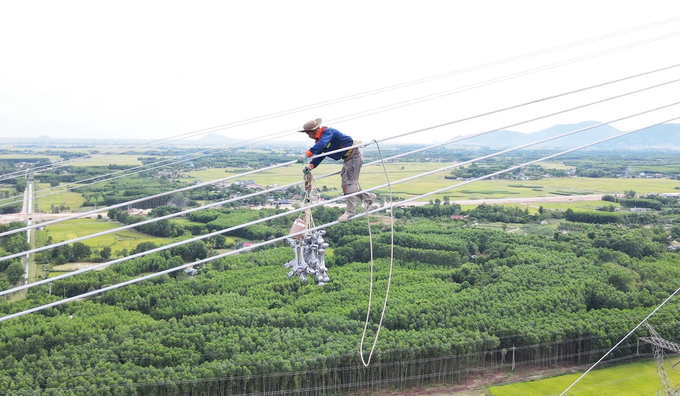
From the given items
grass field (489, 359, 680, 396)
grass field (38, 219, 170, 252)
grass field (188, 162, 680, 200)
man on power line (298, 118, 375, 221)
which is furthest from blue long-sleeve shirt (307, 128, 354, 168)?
grass field (188, 162, 680, 200)

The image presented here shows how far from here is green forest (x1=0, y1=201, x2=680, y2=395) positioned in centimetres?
1462

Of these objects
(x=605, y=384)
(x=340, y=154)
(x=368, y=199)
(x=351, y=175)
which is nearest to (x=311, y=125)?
(x=340, y=154)

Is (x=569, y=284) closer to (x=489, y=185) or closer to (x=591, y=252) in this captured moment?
(x=591, y=252)

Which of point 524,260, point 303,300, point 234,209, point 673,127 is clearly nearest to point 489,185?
point 234,209

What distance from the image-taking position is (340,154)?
22.0ft

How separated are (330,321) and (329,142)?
12.5 m

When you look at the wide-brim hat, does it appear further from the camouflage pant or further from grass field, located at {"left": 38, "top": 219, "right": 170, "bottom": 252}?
grass field, located at {"left": 38, "top": 219, "right": 170, "bottom": 252}

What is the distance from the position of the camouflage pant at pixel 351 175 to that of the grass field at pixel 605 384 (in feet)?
35.4

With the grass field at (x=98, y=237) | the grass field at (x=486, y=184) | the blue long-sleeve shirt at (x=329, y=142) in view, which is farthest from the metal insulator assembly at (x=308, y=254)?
the grass field at (x=486, y=184)

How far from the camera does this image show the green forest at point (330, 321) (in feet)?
48.0

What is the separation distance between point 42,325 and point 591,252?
23.6 meters

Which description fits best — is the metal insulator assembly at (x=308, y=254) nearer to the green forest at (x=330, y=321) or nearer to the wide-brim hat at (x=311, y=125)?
the green forest at (x=330, y=321)

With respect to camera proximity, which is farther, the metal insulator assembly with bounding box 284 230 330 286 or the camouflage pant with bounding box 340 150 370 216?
the metal insulator assembly with bounding box 284 230 330 286

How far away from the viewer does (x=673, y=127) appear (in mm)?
173125
